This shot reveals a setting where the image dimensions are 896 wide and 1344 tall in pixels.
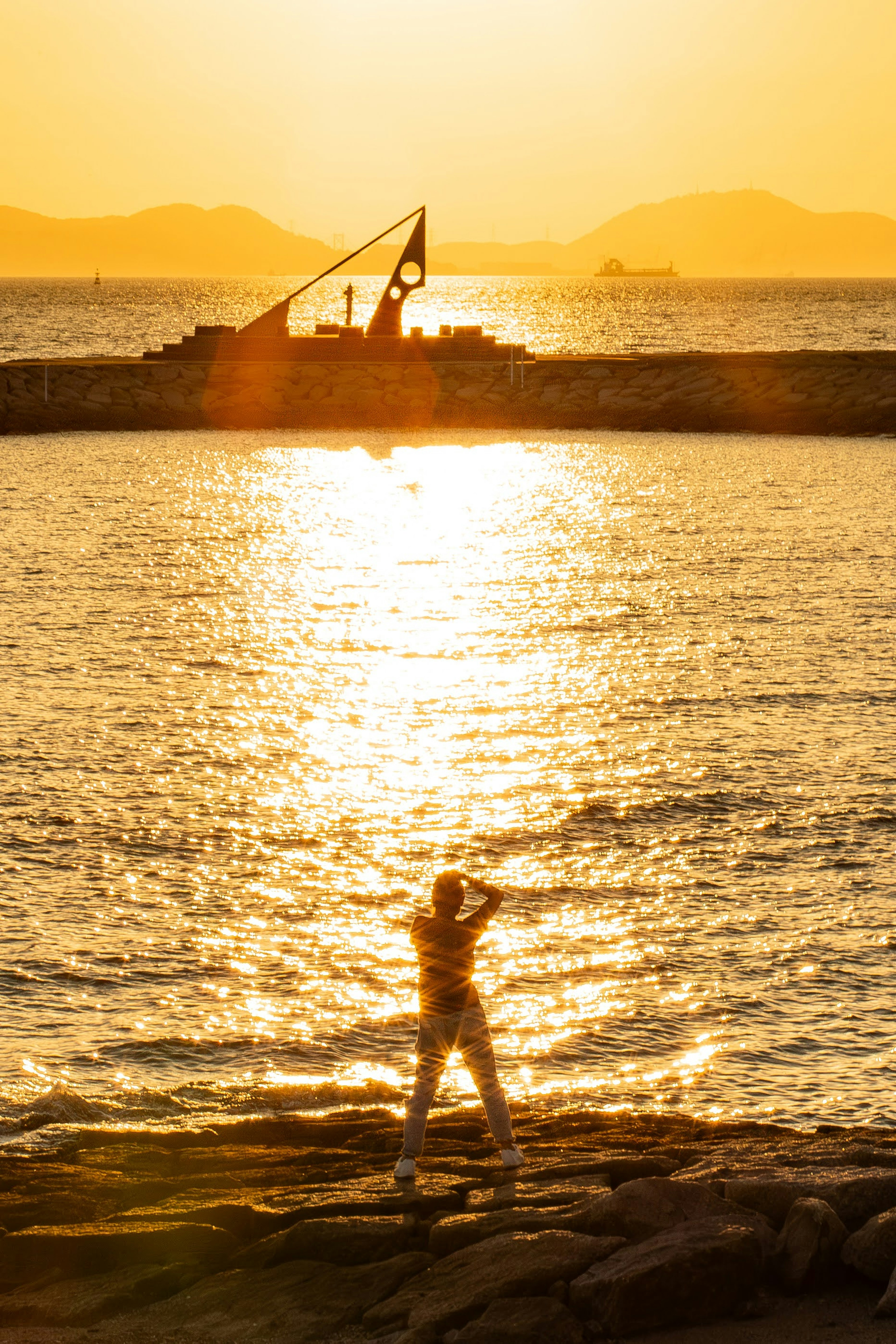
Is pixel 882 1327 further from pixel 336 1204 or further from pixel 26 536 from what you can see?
pixel 26 536

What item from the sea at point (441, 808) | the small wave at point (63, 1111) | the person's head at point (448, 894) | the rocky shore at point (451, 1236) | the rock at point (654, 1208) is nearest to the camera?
the rocky shore at point (451, 1236)

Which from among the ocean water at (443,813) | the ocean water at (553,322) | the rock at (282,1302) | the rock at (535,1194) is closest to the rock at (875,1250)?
the rock at (535,1194)

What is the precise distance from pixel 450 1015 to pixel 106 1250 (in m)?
1.80

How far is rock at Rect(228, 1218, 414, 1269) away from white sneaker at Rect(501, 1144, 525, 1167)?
729 mm

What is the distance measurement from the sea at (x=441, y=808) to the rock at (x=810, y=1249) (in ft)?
9.13

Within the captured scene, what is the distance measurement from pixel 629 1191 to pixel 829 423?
4303 centimetres

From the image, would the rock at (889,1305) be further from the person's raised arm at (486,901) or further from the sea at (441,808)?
the sea at (441,808)

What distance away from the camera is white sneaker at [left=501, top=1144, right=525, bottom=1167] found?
697 centimetres

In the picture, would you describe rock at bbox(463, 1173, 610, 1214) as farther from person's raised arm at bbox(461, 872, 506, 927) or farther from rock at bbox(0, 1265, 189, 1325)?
rock at bbox(0, 1265, 189, 1325)

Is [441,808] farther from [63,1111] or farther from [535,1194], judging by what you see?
[535,1194]

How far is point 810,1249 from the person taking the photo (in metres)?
5.64

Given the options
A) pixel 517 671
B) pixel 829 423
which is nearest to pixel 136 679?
pixel 517 671

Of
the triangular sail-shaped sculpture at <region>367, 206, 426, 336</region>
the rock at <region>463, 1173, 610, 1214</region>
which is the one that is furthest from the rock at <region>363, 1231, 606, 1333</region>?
the triangular sail-shaped sculpture at <region>367, 206, 426, 336</region>

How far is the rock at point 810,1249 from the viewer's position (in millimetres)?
5641
